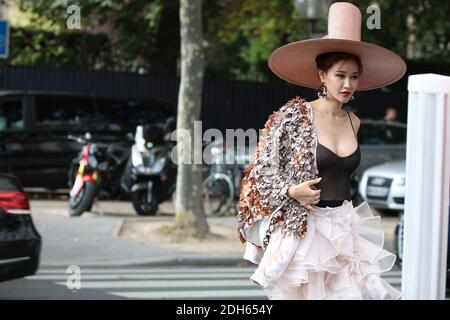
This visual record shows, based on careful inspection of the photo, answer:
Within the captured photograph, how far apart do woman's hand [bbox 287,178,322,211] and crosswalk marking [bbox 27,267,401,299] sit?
420 cm

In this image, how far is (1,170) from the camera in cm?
858

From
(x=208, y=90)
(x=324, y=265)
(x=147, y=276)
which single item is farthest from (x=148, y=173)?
(x=324, y=265)

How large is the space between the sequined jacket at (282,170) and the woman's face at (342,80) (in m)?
0.15

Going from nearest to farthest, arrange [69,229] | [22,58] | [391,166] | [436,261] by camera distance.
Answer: [436,261] < [69,229] < [391,166] < [22,58]

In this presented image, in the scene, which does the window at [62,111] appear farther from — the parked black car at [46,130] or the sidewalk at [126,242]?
the sidewalk at [126,242]

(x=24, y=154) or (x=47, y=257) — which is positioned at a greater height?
(x=24, y=154)

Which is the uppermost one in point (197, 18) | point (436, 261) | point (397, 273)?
point (197, 18)

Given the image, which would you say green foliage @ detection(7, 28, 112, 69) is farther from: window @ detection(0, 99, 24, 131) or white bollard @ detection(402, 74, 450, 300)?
white bollard @ detection(402, 74, 450, 300)

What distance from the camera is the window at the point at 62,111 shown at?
56.2ft

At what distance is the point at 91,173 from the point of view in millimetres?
14711

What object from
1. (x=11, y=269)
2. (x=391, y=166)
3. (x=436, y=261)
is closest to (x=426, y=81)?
(x=436, y=261)

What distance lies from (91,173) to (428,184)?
36.1 ft

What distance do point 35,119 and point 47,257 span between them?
6010 millimetres

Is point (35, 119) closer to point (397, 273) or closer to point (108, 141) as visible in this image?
point (108, 141)
